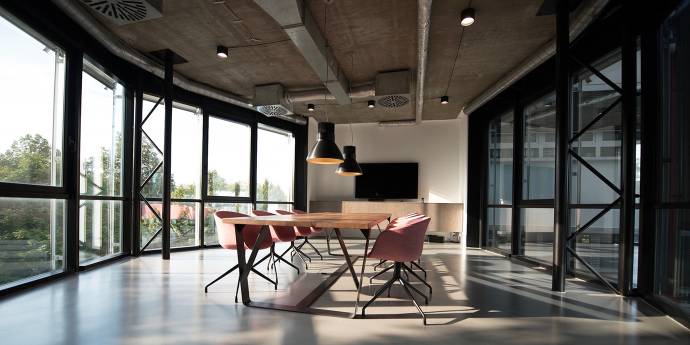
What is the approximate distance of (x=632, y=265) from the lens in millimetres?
3500

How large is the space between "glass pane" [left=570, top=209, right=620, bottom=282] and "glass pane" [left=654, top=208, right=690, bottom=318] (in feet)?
2.12

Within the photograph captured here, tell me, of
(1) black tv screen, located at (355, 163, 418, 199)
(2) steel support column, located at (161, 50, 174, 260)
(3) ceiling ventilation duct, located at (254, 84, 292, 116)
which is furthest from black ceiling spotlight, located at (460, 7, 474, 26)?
(1) black tv screen, located at (355, 163, 418, 199)

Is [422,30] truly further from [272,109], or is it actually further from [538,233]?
[538,233]

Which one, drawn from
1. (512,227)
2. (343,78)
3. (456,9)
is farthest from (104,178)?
(512,227)

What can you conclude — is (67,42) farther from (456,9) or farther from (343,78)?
(456,9)

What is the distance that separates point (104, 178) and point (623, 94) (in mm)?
6739

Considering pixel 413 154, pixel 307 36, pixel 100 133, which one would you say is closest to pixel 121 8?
pixel 307 36

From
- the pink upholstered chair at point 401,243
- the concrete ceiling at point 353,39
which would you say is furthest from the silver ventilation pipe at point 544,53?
the pink upholstered chair at point 401,243

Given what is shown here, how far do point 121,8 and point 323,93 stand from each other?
341 cm

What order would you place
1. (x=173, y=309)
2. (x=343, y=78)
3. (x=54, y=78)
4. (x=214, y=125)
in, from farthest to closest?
(x=214, y=125) < (x=343, y=78) < (x=54, y=78) < (x=173, y=309)

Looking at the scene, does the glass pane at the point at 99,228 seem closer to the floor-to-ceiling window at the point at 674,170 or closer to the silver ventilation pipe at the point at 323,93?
the silver ventilation pipe at the point at 323,93

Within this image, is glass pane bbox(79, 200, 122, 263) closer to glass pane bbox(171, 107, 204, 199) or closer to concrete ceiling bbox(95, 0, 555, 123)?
glass pane bbox(171, 107, 204, 199)

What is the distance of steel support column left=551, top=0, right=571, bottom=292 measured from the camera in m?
3.62

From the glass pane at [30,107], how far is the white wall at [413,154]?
532 centimetres
